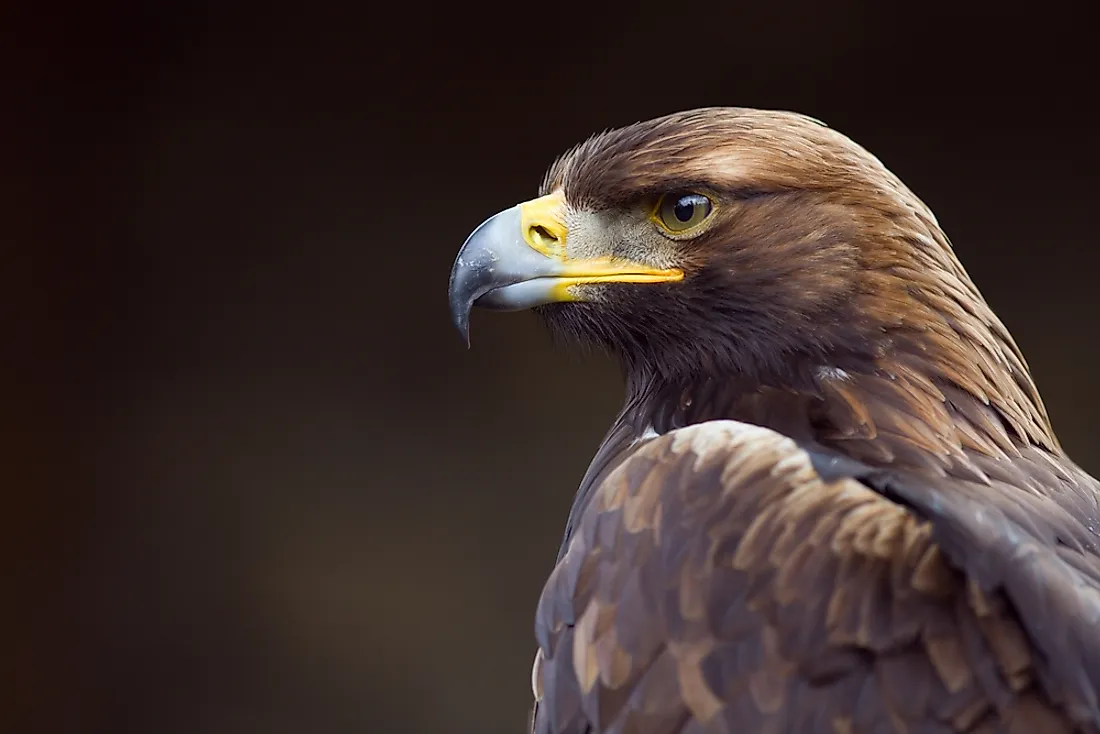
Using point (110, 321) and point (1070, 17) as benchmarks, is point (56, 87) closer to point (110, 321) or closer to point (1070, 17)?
point (110, 321)

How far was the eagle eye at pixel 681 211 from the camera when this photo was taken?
4.90 ft

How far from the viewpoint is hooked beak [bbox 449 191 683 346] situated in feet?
4.98

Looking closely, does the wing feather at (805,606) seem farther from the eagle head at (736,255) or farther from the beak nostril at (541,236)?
the beak nostril at (541,236)

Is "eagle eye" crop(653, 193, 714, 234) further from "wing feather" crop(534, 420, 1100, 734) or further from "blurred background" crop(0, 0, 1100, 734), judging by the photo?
"blurred background" crop(0, 0, 1100, 734)

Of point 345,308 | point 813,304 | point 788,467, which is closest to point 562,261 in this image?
point 813,304

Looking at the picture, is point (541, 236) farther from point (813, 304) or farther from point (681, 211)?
point (813, 304)

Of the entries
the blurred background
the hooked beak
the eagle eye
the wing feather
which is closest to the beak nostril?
the hooked beak

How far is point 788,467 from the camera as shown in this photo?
4.08 ft

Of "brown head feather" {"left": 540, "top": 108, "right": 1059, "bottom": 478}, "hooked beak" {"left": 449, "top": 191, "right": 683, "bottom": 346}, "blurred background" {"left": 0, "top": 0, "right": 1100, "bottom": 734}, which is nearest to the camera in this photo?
"brown head feather" {"left": 540, "top": 108, "right": 1059, "bottom": 478}

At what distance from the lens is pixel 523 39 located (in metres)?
3.64

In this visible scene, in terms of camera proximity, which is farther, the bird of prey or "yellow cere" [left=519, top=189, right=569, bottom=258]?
"yellow cere" [left=519, top=189, right=569, bottom=258]

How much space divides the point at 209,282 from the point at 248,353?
237 mm

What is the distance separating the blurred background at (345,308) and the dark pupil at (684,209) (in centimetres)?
212

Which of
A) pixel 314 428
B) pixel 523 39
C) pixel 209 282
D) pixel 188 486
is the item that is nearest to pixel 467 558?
pixel 314 428
